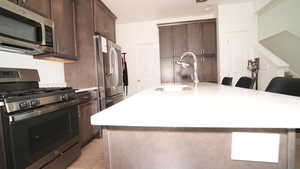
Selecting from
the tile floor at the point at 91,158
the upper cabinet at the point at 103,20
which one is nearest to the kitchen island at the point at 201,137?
the tile floor at the point at 91,158

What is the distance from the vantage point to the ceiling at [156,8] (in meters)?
3.25

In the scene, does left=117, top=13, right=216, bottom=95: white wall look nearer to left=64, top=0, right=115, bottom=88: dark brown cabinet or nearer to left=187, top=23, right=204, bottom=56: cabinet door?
left=187, top=23, right=204, bottom=56: cabinet door

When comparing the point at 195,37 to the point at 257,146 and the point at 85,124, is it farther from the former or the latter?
the point at 257,146

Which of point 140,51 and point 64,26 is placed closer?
point 64,26

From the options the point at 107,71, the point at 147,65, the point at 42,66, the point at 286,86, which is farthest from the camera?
the point at 147,65

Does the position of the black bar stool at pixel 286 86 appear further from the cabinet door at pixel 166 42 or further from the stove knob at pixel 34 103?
the cabinet door at pixel 166 42

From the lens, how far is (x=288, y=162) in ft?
1.69

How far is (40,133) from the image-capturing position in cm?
138

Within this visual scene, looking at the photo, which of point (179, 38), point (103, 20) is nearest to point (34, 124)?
point (103, 20)

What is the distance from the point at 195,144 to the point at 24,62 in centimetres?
224

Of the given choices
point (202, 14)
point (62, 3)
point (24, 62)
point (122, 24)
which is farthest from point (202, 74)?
point (24, 62)

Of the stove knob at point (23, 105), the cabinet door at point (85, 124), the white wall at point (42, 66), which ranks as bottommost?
the cabinet door at point (85, 124)

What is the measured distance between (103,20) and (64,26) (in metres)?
0.89

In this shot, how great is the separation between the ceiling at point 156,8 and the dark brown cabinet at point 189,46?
10.8 inches
